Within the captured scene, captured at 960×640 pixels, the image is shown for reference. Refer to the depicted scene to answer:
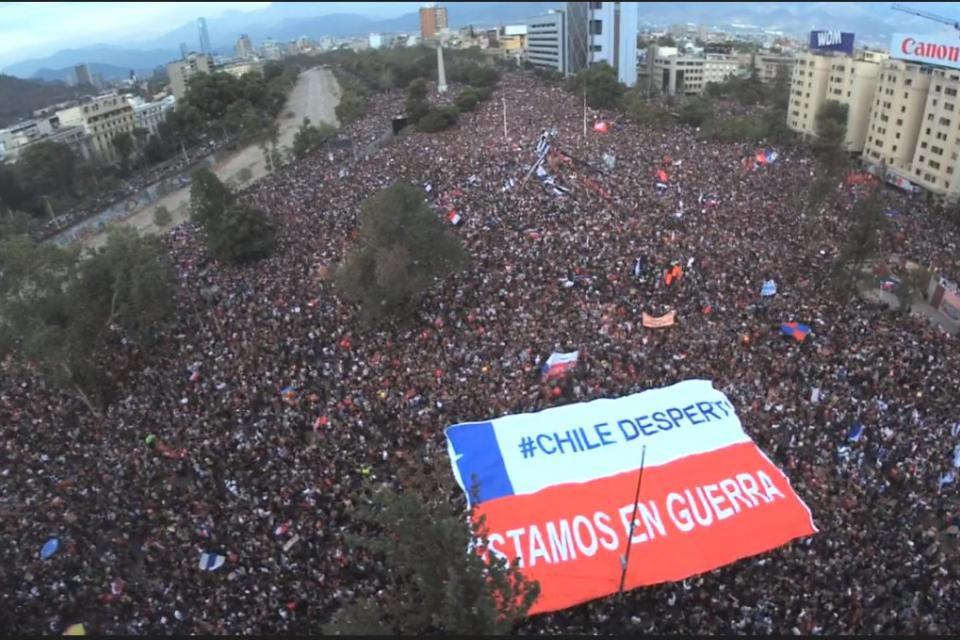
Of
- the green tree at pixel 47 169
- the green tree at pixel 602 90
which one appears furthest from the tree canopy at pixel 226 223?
the green tree at pixel 602 90

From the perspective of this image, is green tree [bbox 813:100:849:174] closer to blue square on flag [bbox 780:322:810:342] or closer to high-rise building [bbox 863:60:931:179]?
high-rise building [bbox 863:60:931:179]

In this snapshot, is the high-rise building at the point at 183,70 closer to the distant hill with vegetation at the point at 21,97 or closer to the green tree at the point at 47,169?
the distant hill with vegetation at the point at 21,97

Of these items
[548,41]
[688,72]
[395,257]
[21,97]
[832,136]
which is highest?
[548,41]

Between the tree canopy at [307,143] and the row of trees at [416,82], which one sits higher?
the row of trees at [416,82]

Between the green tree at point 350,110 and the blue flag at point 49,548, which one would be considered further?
the green tree at point 350,110

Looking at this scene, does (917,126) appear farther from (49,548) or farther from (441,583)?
(49,548)

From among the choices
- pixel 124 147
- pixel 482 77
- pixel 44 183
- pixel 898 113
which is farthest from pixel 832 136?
pixel 124 147
